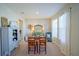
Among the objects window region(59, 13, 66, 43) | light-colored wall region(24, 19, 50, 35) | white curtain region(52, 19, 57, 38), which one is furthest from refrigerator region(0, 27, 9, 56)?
window region(59, 13, 66, 43)

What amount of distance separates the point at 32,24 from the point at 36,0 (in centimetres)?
275

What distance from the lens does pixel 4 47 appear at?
3.68 metres

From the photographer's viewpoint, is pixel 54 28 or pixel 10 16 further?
pixel 54 28

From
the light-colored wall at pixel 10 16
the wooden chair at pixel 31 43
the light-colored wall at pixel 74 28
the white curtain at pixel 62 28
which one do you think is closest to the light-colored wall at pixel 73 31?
the light-colored wall at pixel 74 28

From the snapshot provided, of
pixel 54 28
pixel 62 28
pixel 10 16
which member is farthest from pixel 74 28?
pixel 10 16

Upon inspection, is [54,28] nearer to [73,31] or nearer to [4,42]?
[73,31]

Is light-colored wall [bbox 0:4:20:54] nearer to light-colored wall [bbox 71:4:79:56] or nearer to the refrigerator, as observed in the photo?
the refrigerator

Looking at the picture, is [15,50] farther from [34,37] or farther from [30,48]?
[34,37]

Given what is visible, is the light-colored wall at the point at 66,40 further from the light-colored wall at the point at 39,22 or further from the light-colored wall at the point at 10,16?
the light-colored wall at the point at 10,16

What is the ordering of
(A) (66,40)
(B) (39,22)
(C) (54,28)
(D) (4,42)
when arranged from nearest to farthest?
1. (D) (4,42)
2. (A) (66,40)
3. (B) (39,22)
4. (C) (54,28)

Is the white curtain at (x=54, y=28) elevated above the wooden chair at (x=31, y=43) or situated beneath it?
elevated above

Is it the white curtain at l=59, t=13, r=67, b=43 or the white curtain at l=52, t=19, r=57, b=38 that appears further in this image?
the white curtain at l=52, t=19, r=57, b=38

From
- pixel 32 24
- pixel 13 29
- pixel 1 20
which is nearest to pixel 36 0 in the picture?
pixel 1 20

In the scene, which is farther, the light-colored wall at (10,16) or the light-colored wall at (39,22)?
the light-colored wall at (39,22)
